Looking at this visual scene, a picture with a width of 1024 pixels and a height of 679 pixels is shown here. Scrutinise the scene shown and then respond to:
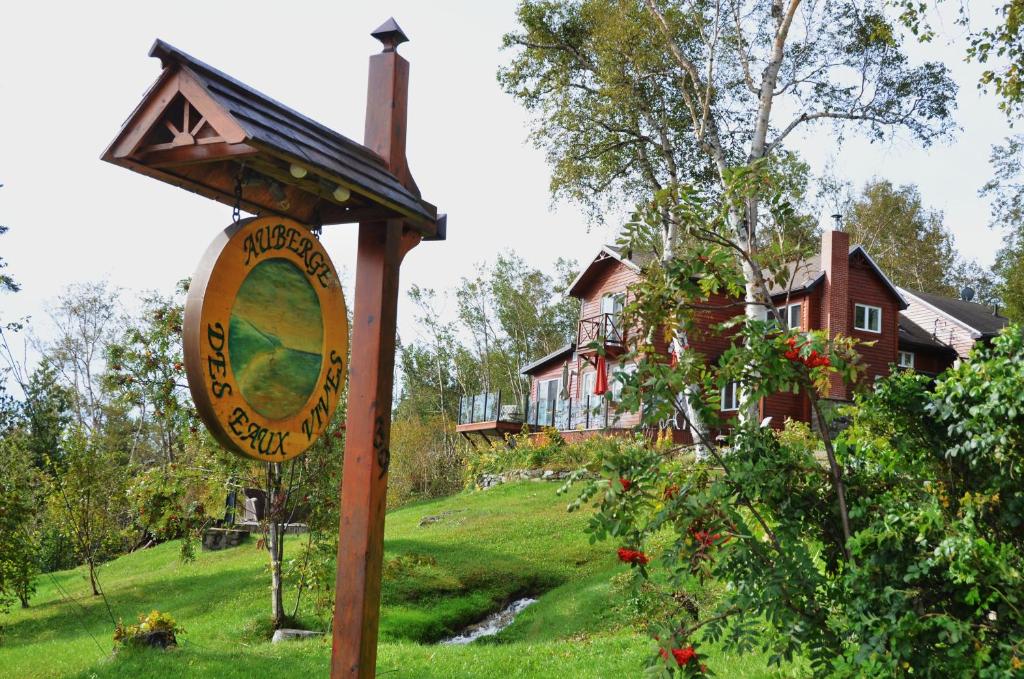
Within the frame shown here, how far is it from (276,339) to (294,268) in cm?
34

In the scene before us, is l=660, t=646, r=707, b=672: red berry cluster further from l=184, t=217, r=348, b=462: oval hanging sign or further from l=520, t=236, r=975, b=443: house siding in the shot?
l=520, t=236, r=975, b=443: house siding

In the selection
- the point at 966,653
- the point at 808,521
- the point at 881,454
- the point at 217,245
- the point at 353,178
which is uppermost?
the point at 353,178

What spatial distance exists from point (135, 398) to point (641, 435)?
1009cm

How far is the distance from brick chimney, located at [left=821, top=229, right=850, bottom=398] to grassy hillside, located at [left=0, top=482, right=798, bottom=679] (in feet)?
37.9

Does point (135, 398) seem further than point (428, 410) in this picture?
No

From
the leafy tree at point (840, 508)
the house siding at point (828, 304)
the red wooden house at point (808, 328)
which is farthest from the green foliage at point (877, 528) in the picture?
the house siding at point (828, 304)

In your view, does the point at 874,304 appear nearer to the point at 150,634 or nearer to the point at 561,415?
the point at 561,415

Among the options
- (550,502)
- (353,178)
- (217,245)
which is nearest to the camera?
(217,245)

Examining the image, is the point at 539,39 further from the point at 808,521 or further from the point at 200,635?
the point at 808,521

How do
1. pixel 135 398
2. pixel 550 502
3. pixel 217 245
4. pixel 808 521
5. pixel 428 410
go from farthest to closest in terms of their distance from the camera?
pixel 428 410
pixel 550 502
pixel 135 398
pixel 808 521
pixel 217 245

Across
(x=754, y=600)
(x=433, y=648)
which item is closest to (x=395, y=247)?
(x=754, y=600)

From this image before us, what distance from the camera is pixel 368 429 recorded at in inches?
181

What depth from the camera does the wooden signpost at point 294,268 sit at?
3.65 m

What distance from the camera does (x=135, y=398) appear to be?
1330 centimetres
